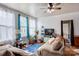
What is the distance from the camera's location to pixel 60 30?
189 centimetres

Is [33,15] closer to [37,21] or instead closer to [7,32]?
[37,21]

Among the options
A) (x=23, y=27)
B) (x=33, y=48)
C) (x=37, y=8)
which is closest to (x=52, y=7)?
(x=37, y=8)

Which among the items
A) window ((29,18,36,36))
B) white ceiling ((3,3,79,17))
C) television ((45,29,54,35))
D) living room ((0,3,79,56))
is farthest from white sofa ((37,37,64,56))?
white ceiling ((3,3,79,17))

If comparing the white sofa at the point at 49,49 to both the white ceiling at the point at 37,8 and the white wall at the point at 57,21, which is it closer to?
the white wall at the point at 57,21

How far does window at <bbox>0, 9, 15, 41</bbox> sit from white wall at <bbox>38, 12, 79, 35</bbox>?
0.44 m

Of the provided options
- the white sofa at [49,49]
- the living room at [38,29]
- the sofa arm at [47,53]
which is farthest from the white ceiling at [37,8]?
the sofa arm at [47,53]

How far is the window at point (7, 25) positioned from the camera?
181 centimetres

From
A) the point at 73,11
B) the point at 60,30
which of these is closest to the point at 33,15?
the point at 60,30

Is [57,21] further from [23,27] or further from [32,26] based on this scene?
[23,27]

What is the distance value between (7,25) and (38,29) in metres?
0.51

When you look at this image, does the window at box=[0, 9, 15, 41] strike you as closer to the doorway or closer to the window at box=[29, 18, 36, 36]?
the window at box=[29, 18, 36, 36]

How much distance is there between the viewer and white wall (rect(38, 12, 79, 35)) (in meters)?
1.85

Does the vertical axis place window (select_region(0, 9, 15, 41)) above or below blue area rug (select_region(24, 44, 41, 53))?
above

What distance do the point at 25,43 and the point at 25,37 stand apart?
10 cm
